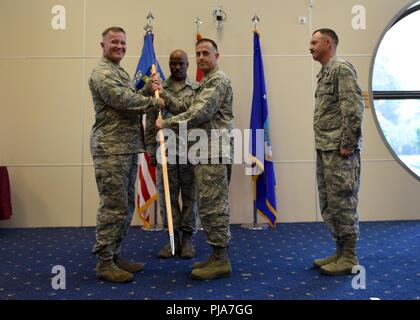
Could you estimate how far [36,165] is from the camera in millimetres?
3971

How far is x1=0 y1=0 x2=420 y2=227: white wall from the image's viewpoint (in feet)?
13.0

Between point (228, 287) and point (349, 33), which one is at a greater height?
point (349, 33)

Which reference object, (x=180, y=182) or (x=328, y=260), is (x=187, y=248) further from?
(x=328, y=260)

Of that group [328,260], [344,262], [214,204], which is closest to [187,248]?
[214,204]

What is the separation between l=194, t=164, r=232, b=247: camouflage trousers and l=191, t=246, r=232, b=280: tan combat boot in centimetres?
7

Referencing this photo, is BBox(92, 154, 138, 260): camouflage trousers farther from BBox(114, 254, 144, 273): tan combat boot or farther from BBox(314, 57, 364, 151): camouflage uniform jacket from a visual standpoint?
BBox(314, 57, 364, 151): camouflage uniform jacket

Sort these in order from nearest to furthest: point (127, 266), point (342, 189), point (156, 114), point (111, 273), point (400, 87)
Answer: point (111, 273) < point (342, 189) < point (127, 266) < point (156, 114) < point (400, 87)

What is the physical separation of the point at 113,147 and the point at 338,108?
1.44 metres

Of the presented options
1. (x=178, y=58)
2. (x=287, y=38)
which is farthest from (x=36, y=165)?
(x=287, y=38)

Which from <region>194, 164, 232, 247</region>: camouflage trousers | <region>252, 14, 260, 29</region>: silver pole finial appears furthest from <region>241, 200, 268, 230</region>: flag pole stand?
<region>252, 14, 260, 29</region>: silver pole finial

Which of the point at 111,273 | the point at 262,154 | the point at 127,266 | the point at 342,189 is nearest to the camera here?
the point at 111,273

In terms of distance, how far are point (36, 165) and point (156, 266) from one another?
2.25 meters

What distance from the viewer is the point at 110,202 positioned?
2164 millimetres

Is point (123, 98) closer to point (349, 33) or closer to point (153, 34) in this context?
point (153, 34)
